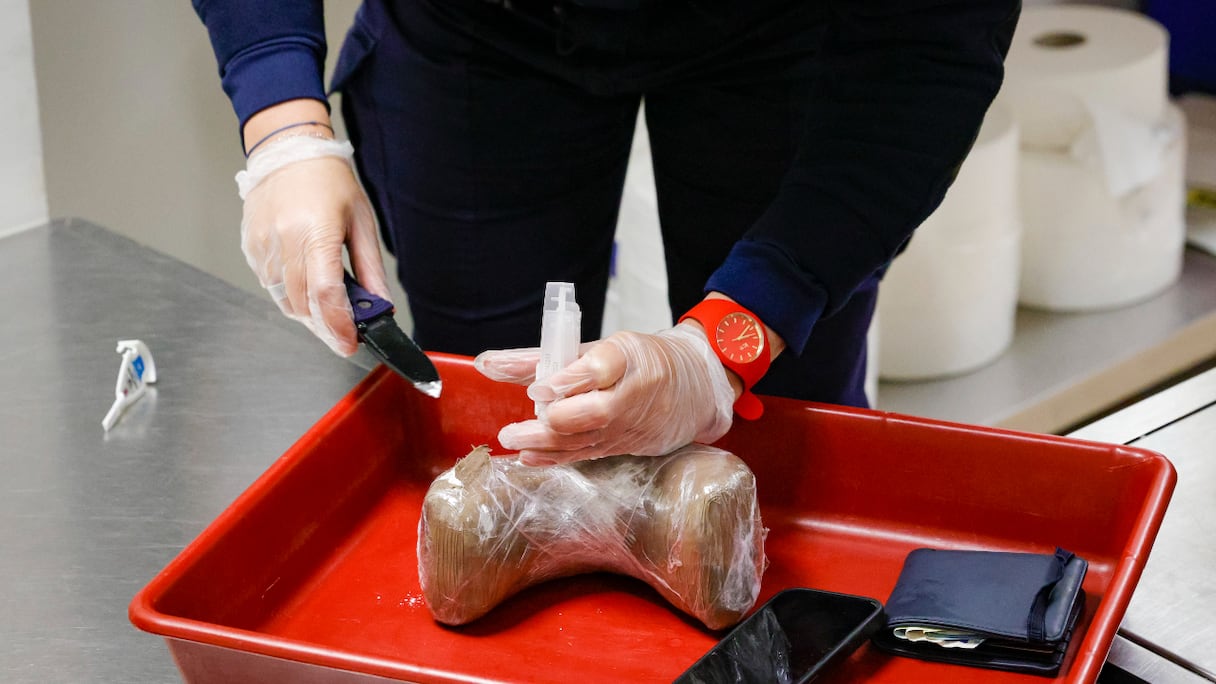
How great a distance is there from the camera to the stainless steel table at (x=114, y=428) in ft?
2.73

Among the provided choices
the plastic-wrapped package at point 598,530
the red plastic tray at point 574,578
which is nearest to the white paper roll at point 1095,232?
the red plastic tray at point 574,578

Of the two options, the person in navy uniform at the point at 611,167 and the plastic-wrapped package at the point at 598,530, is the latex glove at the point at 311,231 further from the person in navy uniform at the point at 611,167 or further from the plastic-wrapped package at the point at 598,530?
the plastic-wrapped package at the point at 598,530

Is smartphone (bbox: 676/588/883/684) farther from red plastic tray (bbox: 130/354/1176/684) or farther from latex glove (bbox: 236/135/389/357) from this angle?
latex glove (bbox: 236/135/389/357)

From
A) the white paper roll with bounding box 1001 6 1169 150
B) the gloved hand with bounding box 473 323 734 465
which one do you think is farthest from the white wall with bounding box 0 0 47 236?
the white paper roll with bounding box 1001 6 1169 150

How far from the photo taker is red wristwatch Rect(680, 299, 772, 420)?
85 cm

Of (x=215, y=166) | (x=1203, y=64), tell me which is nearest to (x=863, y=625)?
(x=215, y=166)

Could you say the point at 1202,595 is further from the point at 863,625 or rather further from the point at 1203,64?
the point at 1203,64

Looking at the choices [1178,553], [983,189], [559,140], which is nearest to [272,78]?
[559,140]

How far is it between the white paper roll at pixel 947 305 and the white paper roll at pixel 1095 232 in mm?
139

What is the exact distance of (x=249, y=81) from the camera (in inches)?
39.0

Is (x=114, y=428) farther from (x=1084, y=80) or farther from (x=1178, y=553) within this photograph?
(x=1084, y=80)

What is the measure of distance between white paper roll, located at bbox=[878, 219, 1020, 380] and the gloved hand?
1.09 metres

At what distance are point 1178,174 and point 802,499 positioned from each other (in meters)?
1.48

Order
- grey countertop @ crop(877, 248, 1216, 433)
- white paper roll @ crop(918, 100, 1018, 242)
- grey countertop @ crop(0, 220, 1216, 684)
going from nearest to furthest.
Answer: grey countertop @ crop(0, 220, 1216, 684) < white paper roll @ crop(918, 100, 1018, 242) < grey countertop @ crop(877, 248, 1216, 433)
